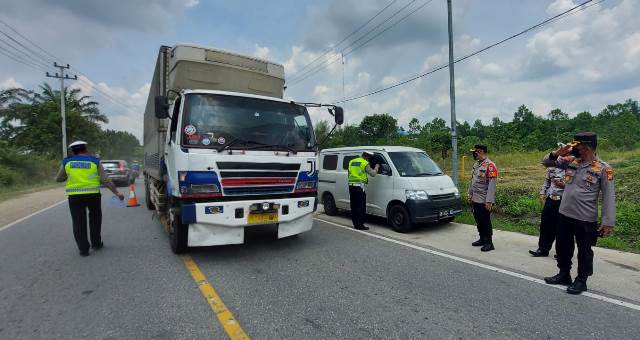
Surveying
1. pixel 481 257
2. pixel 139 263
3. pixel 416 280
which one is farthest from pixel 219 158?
pixel 481 257

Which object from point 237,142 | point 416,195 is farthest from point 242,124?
point 416,195

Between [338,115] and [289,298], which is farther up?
[338,115]

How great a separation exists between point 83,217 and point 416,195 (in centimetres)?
572

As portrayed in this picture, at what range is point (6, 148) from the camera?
2291cm

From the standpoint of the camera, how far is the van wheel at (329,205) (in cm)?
904

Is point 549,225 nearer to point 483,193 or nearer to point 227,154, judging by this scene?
point 483,193

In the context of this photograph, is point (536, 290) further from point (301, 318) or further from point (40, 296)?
point (40, 296)

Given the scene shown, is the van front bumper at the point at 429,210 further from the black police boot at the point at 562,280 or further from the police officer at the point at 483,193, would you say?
the black police boot at the point at 562,280

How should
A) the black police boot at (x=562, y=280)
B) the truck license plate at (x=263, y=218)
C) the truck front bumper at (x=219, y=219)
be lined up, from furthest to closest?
the truck license plate at (x=263, y=218)
the truck front bumper at (x=219, y=219)
the black police boot at (x=562, y=280)

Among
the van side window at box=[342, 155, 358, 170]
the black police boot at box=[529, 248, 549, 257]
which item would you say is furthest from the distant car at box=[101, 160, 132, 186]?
the black police boot at box=[529, 248, 549, 257]

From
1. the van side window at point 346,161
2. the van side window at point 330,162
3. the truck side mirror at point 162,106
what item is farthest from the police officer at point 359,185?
the truck side mirror at point 162,106

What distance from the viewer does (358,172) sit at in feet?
23.5

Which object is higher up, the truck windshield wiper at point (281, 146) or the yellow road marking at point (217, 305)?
the truck windshield wiper at point (281, 146)

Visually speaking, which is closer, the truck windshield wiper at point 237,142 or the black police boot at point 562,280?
the black police boot at point 562,280
